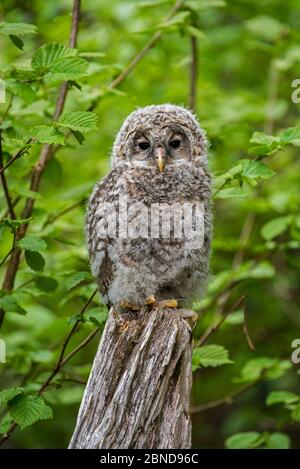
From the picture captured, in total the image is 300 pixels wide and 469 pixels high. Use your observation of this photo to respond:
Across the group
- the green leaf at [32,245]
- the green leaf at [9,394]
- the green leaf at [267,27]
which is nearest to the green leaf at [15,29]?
the green leaf at [32,245]

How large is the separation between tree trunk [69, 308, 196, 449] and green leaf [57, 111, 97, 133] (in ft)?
2.83

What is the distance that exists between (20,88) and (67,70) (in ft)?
0.74

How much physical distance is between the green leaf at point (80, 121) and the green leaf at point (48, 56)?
253 millimetres

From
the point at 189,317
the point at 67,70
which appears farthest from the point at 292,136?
the point at 67,70

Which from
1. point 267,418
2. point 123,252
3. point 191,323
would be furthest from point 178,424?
point 267,418

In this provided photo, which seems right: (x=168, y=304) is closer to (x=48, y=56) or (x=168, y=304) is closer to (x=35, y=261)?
(x=35, y=261)

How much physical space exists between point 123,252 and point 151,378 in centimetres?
84

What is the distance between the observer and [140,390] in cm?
313

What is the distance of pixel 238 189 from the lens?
397cm

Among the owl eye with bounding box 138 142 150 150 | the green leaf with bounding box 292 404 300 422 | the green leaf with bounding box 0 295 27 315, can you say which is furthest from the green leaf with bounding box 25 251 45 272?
the green leaf with bounding box 292 404 300 422

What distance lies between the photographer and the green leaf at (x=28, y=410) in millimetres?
3502

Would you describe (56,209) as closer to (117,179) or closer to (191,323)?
(117,179)

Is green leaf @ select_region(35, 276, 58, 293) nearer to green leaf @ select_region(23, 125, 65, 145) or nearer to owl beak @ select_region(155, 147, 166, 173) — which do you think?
owl beak @ select_region(155, 147, 166, 173)

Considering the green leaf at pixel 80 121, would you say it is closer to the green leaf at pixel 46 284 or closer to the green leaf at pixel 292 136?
the green leaf at pixel 292 136
